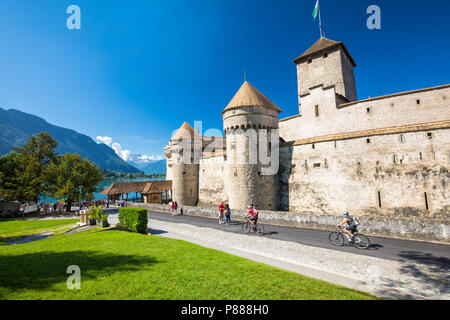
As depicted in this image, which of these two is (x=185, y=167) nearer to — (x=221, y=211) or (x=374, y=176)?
(x=221, y=211)

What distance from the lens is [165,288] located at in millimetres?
5289

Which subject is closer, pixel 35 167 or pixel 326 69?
pixel 35 167

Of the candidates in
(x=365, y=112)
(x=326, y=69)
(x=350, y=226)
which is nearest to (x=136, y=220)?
(x=350, y=226)

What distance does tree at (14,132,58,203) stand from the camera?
83.4 feet

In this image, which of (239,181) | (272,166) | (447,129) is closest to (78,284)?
(239,181)

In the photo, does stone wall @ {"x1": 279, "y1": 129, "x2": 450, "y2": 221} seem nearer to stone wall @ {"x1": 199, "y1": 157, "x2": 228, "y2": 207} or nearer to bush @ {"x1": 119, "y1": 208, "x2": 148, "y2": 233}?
stone wall @ {"x1": 199, "y1": 157, "x2": 228, "y2": 207}

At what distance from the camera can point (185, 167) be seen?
99.4ft

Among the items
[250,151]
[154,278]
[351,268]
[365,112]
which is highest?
[365,112]

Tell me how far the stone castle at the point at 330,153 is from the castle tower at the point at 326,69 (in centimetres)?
14

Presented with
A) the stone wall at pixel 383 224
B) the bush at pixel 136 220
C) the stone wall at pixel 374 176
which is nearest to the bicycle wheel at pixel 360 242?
the stone wall at pixel 383 224

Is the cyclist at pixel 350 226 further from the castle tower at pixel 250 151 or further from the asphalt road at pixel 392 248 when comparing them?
the castle tower at pixel 250 151

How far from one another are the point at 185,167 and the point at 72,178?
14769mm
